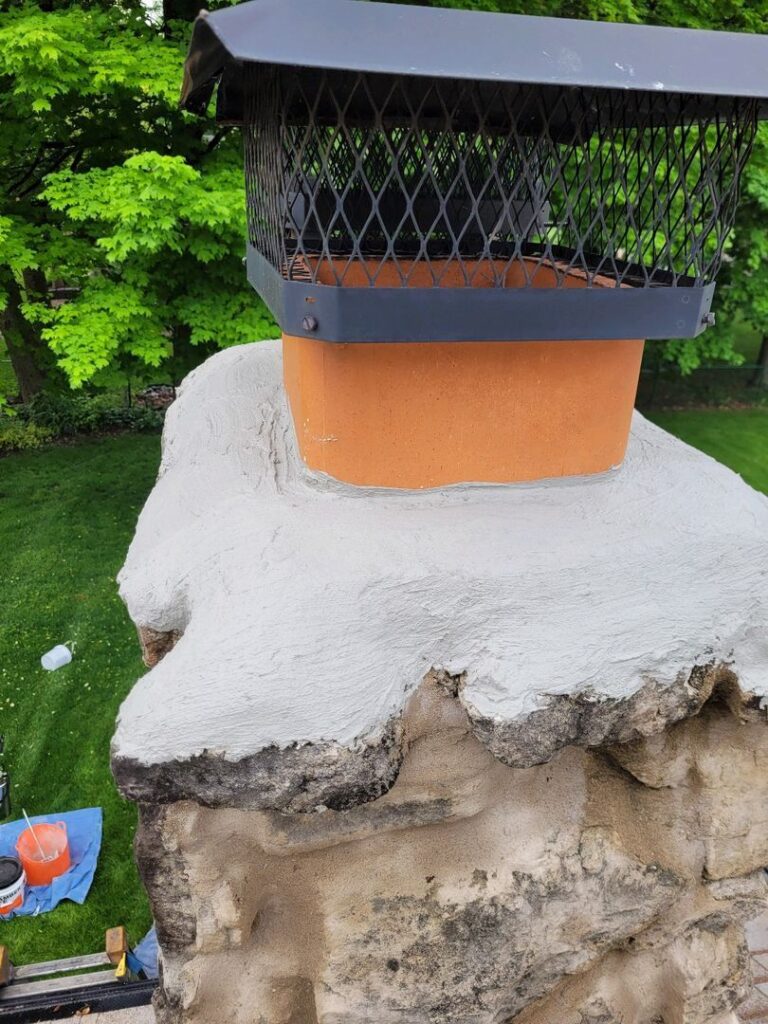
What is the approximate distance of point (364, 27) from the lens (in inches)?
94.4

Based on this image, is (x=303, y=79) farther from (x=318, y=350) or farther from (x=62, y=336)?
(x=62, y=336)

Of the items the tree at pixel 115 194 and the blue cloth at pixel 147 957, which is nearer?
the blue cloth at pixel 147 957

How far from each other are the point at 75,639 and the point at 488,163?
222 inches

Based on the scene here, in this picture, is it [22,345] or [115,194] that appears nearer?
[115,194]

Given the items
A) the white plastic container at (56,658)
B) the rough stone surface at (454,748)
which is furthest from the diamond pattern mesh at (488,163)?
the white plastic container at (56,658)

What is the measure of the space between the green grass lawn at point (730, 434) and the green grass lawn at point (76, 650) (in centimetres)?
823

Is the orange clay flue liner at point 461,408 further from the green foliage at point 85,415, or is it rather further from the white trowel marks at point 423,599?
the green foliage at point 85,415

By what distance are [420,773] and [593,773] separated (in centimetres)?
89

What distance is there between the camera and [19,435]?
35.3ft

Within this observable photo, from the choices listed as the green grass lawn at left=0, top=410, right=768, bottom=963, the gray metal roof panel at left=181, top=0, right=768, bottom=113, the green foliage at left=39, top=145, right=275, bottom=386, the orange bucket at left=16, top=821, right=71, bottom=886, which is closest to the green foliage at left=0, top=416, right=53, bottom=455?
the green grass lawn at left=0, top=410, right=768, bottom=963

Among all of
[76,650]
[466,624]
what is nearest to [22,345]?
[76,650]

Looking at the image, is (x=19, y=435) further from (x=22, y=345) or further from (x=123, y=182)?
(x=123, y=182)

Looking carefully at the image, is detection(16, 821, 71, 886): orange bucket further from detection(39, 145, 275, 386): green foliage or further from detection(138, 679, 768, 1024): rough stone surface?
detection(39, 145, 275, 386): green foliage

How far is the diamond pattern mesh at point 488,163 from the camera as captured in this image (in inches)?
109
